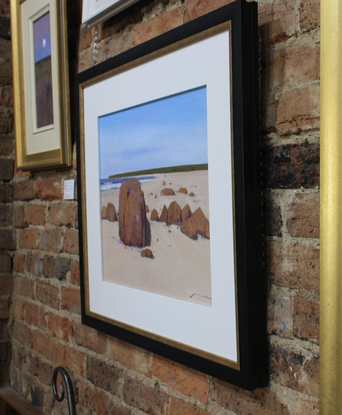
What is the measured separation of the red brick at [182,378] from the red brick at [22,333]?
0.76 meters

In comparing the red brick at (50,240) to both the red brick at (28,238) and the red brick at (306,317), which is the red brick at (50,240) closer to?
the red brick at (28,238)

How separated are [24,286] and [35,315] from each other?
140 millimetres

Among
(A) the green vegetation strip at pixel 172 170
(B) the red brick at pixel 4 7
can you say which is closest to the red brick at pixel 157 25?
(A) the green vegetation strip at pixel 172 170

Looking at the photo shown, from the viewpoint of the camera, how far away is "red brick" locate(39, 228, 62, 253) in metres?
1.27

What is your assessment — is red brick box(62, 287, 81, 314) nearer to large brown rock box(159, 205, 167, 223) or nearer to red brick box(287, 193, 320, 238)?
large brown rock box(159, 205, 167, 223)

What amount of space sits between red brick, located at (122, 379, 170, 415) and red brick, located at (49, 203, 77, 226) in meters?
0.53

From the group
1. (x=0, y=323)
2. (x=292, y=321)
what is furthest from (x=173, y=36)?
(x=0, y=323)

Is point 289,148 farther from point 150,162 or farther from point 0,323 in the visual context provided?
point 0,323

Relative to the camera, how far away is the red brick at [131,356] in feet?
3.08

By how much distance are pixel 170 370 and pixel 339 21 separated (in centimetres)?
78

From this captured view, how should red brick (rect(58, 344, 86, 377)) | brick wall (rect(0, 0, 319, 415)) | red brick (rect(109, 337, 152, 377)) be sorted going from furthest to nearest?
red brick (rect(58, 344, 86, 377)), red brick (rect(109, 337, 152, 377)), brick wall (rect(0, 0, 319, 415))

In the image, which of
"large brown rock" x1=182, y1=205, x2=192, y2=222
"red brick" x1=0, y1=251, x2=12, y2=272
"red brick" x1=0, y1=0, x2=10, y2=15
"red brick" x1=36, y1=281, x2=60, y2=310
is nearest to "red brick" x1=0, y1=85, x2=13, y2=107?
"red brick" x1=0, y1=0, x2=10, y2=15

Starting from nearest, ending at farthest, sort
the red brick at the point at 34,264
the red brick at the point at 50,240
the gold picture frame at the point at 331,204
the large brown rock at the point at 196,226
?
the gold picture frame at the point at 331,204, the large brown rock at the point at 196,226, the red brick at the point at 50,240, the red brick at the point at 34,264

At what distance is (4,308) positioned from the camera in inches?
61.6
